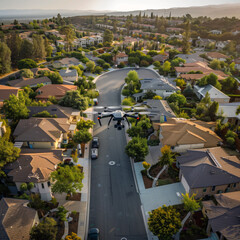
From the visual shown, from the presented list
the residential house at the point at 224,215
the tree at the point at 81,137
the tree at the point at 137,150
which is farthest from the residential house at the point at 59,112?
the residential house at the point at 224,215

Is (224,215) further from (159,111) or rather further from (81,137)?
(159,111)

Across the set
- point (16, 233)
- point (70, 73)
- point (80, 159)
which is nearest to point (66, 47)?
point (70, 73)

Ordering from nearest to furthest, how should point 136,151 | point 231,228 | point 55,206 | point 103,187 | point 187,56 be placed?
point 231,228, point 55,206, point 103,187, point 136,151, point 187,56

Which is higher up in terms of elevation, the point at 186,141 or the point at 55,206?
the point at 186,141

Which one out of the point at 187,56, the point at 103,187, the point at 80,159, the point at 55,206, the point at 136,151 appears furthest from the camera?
the point at 187,56

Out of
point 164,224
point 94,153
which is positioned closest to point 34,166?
point 94,153

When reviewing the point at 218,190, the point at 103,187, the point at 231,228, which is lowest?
the point at 103,187

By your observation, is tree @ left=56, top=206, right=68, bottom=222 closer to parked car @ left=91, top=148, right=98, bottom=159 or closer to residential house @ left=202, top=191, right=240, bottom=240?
parked car @ left=91, top=148, right=98, bottom=159

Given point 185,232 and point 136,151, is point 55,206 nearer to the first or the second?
point 136,151
